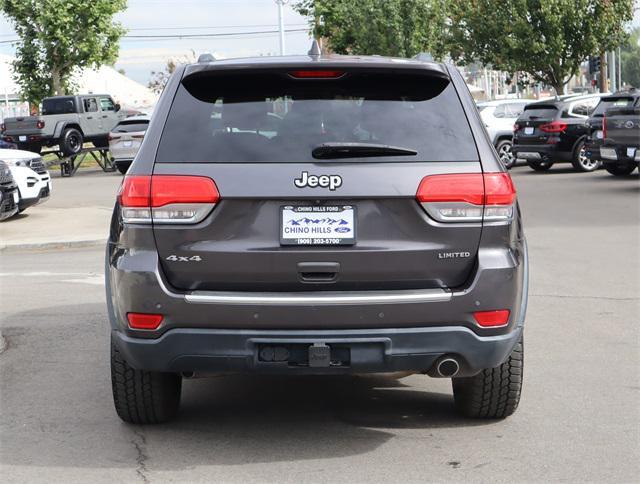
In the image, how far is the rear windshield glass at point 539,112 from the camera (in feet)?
87.6

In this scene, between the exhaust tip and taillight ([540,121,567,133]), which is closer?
the exhaust tip

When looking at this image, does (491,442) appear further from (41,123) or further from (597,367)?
(41,123)

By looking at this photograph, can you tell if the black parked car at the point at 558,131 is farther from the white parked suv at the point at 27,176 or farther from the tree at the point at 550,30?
the tree at the point at 550,30

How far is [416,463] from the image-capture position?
5.09 m

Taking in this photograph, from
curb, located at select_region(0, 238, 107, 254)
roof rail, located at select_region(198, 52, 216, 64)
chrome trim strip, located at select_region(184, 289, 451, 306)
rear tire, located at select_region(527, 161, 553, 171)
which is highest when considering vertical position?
roof rail, located at select_region(198, 52, 216, 64)

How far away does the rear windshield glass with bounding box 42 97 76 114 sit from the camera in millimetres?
38156

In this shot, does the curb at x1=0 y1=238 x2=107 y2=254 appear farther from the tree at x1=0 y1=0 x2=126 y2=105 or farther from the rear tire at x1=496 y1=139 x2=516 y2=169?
the tree at x1=0 y1=0 x2=126 y2=105

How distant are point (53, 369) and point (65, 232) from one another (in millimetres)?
9506

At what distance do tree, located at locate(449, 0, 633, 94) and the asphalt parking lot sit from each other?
1292 inches

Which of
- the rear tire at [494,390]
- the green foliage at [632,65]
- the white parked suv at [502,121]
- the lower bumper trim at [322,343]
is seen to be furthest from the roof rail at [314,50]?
the green foliage at [632,65]

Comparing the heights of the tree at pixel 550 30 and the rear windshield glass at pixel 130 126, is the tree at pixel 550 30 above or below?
above

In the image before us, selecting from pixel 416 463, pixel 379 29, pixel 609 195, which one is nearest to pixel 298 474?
pixel 416 463

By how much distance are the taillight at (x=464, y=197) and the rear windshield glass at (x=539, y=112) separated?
2219cm

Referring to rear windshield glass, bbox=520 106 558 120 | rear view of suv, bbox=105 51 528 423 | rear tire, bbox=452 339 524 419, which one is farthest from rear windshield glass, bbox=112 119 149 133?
rear view of suv, bbox=105 51 528 423
